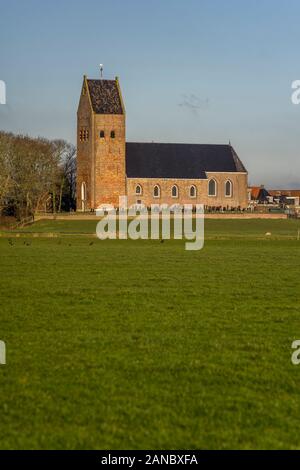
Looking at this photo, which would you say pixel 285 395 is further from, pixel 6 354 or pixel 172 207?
pixel 172 207

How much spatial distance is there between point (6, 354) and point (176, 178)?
3698 inches

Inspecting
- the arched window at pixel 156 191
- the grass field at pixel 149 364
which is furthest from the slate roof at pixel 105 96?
the grass field at pixel 149 364

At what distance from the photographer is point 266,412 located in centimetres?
764

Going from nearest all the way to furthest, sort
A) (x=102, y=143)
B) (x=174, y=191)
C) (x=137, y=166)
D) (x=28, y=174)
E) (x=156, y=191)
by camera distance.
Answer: (x=28, y=174)
(x=102, y=143)
(x=156, y=191)
(x=137, y=166)
(x=174, y=191)

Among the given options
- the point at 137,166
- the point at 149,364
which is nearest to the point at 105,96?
the point at 137,166

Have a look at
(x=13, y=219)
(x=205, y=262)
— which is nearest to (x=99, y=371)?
(x=205, y=262)

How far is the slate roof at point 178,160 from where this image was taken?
103 m

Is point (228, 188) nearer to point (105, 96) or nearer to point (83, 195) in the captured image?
point (83, 195)

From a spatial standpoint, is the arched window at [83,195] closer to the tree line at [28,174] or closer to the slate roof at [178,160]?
the tree line at [28,174]

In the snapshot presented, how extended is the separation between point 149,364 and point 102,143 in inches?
3424

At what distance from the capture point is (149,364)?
31.7 feet

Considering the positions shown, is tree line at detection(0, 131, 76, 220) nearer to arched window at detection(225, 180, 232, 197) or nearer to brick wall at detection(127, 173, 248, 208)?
brick wall at detection(127, 173, 248, 208)

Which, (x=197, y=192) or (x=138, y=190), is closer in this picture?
(x=138, y=190)

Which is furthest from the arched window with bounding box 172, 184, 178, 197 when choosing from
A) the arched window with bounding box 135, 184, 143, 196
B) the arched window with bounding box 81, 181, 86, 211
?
the arched window with bounding box 81, 181, 86, 211
